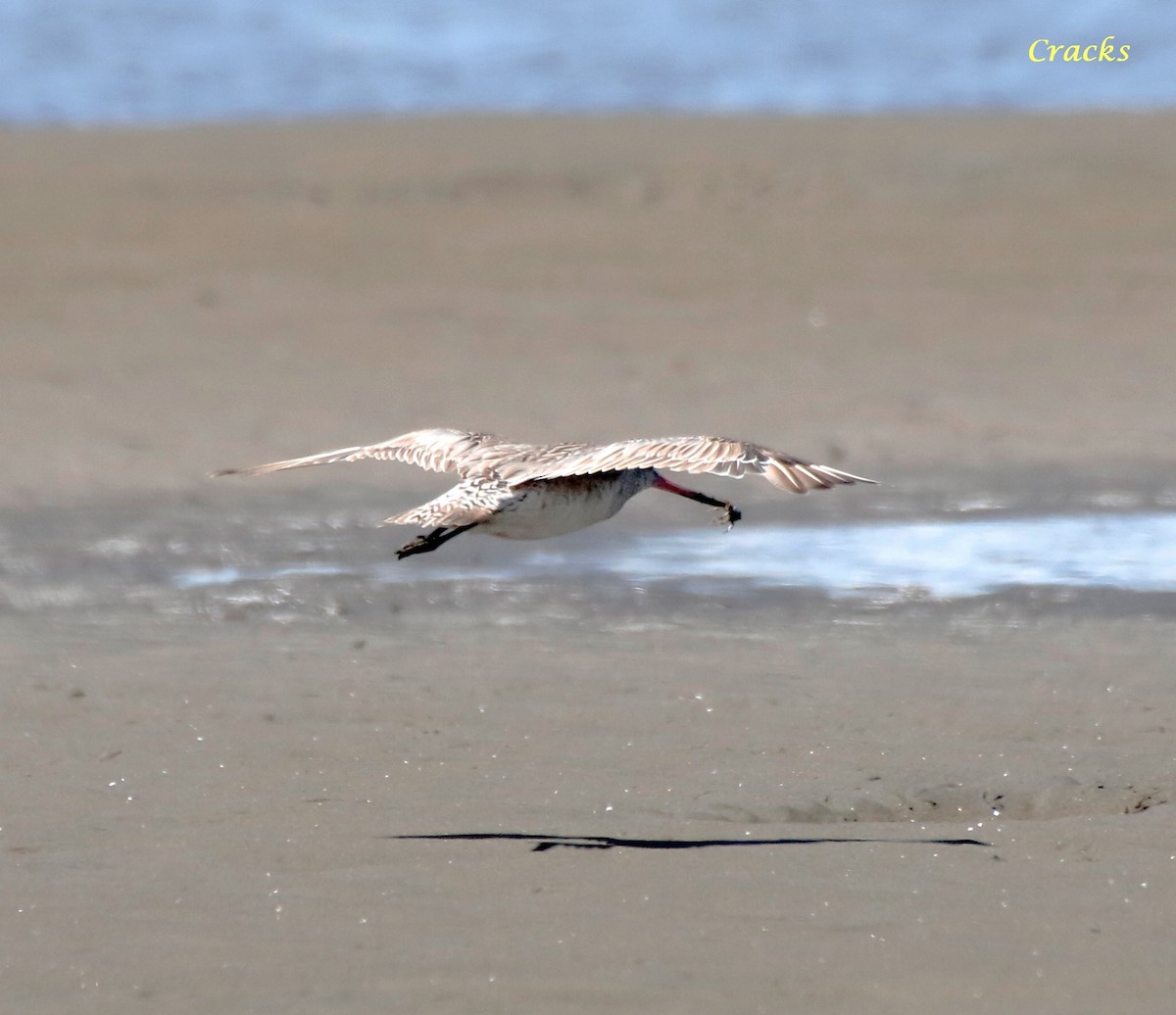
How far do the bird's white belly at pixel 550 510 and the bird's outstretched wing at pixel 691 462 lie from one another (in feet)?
0.24

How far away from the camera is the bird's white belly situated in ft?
22.7

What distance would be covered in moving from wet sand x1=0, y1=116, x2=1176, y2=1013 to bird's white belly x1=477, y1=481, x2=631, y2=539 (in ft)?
2.43

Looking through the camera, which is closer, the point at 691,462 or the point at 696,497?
the point at 691,462

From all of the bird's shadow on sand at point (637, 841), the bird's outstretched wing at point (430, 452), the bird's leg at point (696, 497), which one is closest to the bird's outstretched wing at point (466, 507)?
the bird's outstretched wing at point (430, 452)

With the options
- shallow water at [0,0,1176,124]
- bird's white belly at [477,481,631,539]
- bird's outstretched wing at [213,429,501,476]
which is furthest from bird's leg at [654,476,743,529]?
shallow water at [0,0,1176,124]

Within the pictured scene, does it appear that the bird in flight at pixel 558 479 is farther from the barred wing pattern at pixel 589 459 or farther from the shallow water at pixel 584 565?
the shallow water at pixel 584 565

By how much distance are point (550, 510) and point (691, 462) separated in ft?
2.01

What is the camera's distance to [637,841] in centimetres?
631

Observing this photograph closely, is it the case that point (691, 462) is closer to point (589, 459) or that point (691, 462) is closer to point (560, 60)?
point (589, 459)

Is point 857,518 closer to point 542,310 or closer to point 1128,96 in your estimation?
point 542,310

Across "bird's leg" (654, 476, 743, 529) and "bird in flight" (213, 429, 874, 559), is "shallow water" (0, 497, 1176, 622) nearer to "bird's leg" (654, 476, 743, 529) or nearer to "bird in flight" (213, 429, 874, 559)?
"bird's leg" (654, 476, 743, 529)

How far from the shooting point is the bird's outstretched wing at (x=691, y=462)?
6.22 m

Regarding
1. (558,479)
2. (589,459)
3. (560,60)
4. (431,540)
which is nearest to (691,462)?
(589,459)

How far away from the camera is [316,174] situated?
55.1 feet
